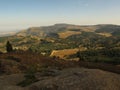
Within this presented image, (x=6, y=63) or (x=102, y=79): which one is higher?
(x=102, y=79)

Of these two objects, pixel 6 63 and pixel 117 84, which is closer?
pixel 117 84

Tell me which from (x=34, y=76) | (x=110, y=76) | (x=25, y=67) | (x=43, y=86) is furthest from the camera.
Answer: (x=25, y=67)

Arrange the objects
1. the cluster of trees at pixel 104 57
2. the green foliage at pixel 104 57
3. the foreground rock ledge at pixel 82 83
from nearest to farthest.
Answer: the foreground rock ledge at pixel 82 83, the cluster of trees at pixel 104 57, the green foliage at pixel 104 57

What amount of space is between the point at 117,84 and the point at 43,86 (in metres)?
8.37

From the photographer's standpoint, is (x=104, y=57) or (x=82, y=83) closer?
Result: (x=82, y=83)

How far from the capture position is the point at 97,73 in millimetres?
24312

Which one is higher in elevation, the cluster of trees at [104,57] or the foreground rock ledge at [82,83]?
the foreground rock ledge at [82,83]

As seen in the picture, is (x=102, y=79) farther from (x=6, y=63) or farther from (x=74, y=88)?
(x=6, y=63)

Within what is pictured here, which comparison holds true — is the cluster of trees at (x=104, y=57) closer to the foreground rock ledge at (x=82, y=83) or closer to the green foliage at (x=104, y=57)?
the green foliage at (x=104, y=57)

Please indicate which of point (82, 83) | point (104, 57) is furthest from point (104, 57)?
point (82, 83)

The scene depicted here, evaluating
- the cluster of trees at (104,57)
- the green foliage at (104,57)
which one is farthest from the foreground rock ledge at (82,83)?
the green foliage at (104,57)

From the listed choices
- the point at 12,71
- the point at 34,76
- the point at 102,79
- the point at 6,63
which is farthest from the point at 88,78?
the point at 6,63

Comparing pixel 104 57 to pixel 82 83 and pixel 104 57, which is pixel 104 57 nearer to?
pixel 104 57

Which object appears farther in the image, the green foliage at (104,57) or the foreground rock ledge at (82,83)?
the green foliage at (104,57)
